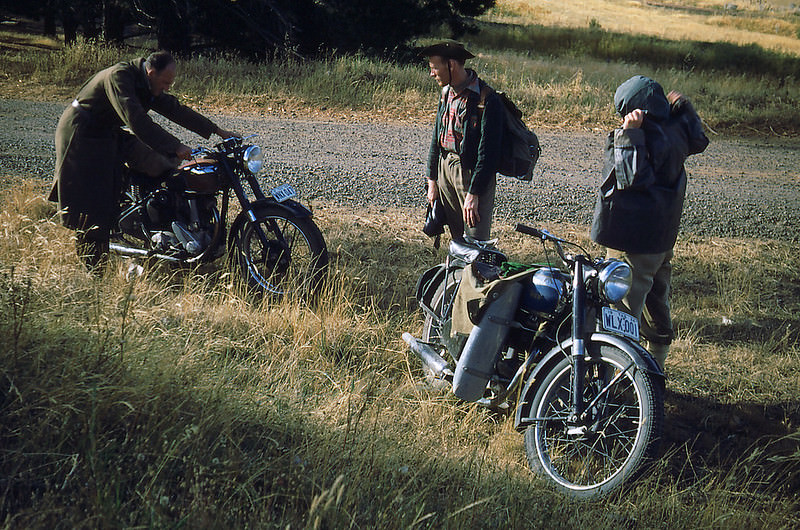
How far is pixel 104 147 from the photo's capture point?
557cm

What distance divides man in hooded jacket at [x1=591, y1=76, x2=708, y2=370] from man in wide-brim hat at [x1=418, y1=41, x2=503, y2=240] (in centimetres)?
87

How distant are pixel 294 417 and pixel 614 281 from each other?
1645 millimetres

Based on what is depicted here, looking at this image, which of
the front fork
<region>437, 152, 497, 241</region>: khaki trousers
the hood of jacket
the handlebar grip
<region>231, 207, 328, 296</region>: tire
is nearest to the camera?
Result: the front fork

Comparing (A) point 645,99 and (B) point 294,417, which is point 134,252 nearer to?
(B) point 294,417

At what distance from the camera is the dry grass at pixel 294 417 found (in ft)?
9.54

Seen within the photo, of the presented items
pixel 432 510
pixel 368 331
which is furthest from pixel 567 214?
pixel 432 510

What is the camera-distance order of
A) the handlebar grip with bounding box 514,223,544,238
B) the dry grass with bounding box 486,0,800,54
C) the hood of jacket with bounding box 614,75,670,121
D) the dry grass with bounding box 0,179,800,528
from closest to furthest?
the dry grass with bounding box 0,179,800,528, the handlebar grip with bounding box 514,223,544,238, the hood of jacket with bounding box 614,75,670,121, the dry grass with bounding box 486,0,800,54

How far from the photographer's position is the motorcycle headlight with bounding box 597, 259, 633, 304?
3602 mm

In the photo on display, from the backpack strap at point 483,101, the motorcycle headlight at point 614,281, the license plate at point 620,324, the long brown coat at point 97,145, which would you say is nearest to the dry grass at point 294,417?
the long brown coat at point 97,145

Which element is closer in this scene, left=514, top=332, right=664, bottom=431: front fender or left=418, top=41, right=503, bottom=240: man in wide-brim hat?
left=514, top=332, right=664, bottom=431: front fender

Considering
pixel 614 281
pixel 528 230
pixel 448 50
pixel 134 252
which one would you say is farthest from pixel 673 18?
pixel 614 281

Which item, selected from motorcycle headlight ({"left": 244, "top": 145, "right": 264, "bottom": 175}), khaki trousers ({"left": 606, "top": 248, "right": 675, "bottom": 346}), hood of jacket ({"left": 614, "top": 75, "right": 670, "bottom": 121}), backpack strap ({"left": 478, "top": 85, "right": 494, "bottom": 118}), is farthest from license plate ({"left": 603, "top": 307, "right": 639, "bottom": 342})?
motorcycle headlight ({"left": 244, "top": 145, "right": 264, "bottom": 175})

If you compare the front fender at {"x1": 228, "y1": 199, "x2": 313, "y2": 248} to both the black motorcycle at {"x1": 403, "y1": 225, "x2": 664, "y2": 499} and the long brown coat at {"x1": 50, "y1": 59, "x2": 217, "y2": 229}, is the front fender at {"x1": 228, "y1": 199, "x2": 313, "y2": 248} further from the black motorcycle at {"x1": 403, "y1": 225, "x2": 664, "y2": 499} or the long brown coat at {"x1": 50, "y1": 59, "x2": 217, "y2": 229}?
the black motorcycle at {"x1": 403, "y1": 225, "x2": 664, "y2": 499}

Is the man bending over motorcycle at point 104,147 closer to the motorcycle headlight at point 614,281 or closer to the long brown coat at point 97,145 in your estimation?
the long brown coat at point 97,145
